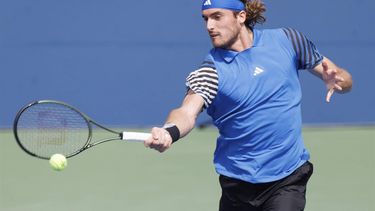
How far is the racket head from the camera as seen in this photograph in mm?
3744

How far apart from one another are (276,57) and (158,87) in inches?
175

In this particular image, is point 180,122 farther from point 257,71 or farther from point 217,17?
point 217,17

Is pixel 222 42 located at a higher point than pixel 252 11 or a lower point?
lower

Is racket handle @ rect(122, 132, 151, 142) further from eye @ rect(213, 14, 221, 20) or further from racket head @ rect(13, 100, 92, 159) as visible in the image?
eye @ rect(213, 14, 221, 20)

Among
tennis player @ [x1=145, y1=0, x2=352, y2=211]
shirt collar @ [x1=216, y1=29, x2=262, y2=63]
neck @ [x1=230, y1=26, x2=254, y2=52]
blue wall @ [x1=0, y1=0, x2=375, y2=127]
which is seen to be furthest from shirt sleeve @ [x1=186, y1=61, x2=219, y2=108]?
blue wall @ [x1=0, y1=0, x2=375, y2=127]

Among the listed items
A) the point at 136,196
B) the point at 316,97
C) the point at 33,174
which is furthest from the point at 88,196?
the point at 316,97

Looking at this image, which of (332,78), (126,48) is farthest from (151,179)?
(332,78)

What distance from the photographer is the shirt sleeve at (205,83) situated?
133 inches

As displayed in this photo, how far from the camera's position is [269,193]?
3.59m

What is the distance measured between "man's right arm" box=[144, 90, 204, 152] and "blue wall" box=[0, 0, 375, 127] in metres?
4.46

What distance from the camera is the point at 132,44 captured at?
7.83 metres

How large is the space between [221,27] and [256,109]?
15.9 inches

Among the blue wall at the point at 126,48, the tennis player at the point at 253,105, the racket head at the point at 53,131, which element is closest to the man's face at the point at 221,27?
the tennis player at the point at 253,105

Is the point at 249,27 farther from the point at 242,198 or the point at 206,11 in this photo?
the point at 242,198
